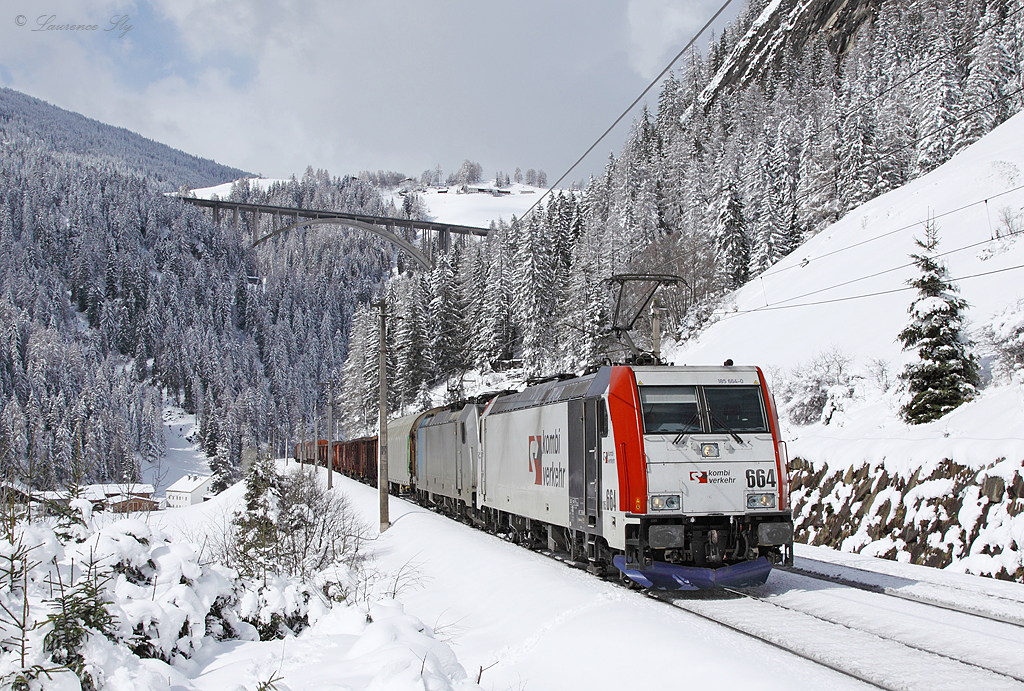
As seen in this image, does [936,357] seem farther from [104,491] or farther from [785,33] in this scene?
[785,33]

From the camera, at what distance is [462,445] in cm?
2138

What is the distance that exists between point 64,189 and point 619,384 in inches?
8544

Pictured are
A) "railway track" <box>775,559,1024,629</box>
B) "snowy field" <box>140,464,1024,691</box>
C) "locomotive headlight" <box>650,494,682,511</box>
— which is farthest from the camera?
"locomotive headlight" <box>650,494,682,511</box>

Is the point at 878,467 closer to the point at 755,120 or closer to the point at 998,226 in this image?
the point at 998,226

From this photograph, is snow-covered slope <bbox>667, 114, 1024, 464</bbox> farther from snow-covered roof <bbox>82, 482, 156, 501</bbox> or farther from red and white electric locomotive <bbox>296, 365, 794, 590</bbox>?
snow-covered roof <bbox>82, 482, 156, 501</bbox>

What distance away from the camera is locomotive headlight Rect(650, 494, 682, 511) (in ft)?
32.7

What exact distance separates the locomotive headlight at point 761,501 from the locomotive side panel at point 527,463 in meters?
3.19

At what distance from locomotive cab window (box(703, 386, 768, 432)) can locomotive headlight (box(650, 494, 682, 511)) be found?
115 centimetres

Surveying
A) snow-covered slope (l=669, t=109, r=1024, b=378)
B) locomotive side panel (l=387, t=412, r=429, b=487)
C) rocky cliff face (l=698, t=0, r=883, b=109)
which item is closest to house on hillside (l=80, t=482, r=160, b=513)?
locomotive side panel (l=387, t=412, r=429, b=487)

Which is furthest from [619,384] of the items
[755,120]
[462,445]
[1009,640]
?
[755,120]

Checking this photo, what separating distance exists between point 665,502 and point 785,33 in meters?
112

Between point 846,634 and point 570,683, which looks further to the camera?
point 846,634

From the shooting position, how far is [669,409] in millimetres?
10508

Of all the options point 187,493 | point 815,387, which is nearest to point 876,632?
point 815,387
